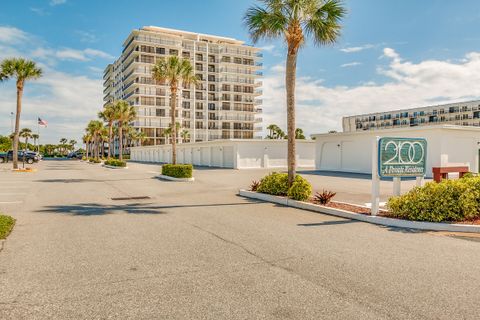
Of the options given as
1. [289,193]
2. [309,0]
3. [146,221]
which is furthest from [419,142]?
[146,221]

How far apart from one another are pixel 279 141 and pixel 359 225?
103ft

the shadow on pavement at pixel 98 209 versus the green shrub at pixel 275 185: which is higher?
the green shrub at pixel 275 185

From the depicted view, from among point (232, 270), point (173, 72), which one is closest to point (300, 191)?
point (232, 270)

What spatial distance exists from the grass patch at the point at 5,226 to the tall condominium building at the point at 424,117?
289ft

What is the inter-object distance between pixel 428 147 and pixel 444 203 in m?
18.1

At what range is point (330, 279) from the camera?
17.2 feet

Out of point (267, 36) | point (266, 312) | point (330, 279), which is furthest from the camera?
point (267, 36)

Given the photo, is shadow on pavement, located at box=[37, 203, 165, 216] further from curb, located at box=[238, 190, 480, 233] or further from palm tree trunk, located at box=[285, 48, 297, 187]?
palm tree trunk, located at box=[285, 48, 297, 187]

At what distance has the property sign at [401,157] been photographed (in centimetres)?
1034

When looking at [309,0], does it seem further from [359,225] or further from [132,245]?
[132,245]

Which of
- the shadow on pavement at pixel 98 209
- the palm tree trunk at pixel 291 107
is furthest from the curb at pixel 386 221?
the shadow on pavement at pixel 98 209

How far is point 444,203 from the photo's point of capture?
919 centimetres

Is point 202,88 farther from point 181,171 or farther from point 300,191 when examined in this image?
point 300,191

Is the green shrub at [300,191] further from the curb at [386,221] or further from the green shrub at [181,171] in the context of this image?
the green shrub at [181,171]
